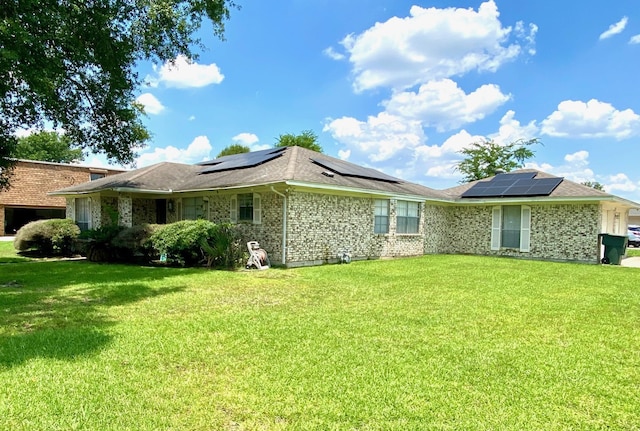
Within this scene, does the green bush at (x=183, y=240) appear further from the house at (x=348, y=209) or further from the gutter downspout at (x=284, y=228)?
the gutter downspout at (x=284, y=228)

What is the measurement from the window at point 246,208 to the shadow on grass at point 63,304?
10.9 feet

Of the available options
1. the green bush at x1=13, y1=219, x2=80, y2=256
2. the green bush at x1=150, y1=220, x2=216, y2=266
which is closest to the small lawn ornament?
the green bush at x1=150, y1=220, x2=216, y2=266

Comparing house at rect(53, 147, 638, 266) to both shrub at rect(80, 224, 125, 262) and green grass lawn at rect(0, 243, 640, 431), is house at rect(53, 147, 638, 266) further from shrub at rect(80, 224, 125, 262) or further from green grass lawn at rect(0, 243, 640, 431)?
A: green grass lawn at rect(0, 243, 640, 431)

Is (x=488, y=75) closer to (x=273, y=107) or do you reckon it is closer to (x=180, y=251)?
(x=273, y=107)

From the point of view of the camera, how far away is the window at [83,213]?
60.2 feet

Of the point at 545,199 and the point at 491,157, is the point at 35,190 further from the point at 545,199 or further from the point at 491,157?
the point at 491,157

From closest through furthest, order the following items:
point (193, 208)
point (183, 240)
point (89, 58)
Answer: point (89, 58)
point (183, 240)
point (193, 208)

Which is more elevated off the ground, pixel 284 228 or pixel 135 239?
pixel 284 228

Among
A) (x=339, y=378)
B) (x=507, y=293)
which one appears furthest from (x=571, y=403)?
(x=507, y=293)

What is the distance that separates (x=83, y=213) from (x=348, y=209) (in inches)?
516

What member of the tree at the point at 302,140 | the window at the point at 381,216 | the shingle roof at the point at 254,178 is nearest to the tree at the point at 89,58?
the shingle roof at the point at 254,178

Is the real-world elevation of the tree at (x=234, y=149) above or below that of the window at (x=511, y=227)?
above

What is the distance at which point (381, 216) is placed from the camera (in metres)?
16.3

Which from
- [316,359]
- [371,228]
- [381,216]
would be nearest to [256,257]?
[371,228]
